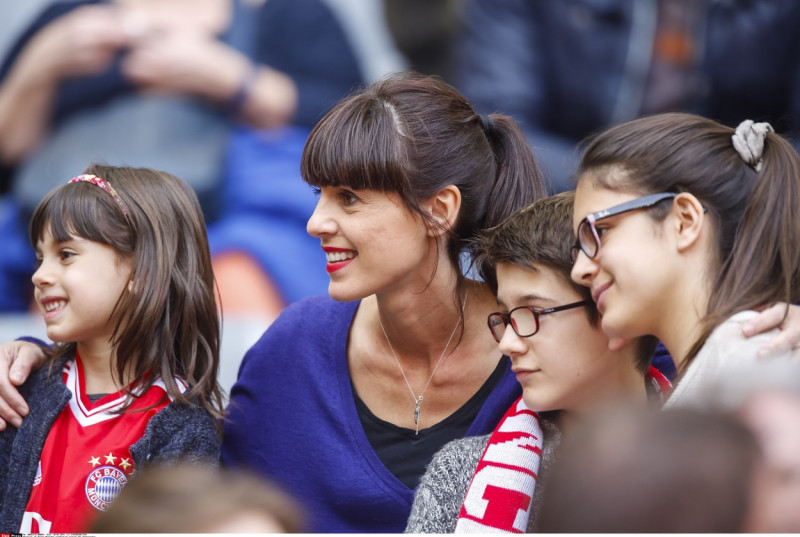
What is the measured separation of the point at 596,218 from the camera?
1.66 m

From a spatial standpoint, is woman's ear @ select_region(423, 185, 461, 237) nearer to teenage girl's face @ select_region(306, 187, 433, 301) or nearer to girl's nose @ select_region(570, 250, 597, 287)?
teenage girl's face @ select_region(306, 187, 433, 301)

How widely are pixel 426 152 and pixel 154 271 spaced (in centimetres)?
66

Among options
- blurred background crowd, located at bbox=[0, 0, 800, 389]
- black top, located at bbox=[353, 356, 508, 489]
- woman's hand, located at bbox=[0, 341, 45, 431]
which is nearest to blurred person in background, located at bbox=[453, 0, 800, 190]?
blurred background crowd, located at bbox=[0, 0, 800, 389]

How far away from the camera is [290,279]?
3.79 metres

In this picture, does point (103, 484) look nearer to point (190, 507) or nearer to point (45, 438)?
point (45, 438)

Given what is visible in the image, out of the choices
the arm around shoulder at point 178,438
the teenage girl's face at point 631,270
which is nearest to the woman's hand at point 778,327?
the teenage girl's face at point 631,270

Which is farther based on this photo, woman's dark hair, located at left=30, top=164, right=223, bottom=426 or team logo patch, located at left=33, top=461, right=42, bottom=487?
woman's dark hair, located at left=30, top=164, right=223, bottom=426

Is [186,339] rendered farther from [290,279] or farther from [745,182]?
[290,279]

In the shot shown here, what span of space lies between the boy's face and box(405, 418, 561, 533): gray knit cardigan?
10cm

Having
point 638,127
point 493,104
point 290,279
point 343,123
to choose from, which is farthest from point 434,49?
point 638,127

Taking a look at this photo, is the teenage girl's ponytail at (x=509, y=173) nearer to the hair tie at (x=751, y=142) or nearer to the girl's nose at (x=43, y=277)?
the hair tie at (x=751, y=142)

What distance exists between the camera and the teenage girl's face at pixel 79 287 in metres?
2.00

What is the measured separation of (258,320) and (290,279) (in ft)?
0.70

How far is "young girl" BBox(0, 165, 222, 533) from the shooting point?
1.90m
